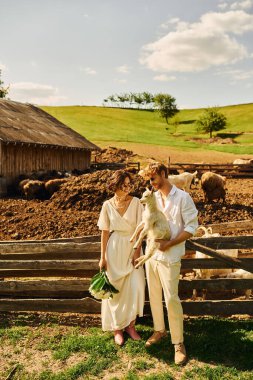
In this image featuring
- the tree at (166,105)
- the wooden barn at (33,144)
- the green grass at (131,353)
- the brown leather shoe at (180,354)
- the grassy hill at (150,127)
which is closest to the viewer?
the green grass at (131,353)

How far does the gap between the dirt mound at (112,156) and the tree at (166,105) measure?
4602cm

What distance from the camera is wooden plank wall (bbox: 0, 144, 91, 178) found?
2003 centimetres

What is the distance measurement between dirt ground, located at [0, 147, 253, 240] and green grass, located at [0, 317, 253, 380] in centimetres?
607

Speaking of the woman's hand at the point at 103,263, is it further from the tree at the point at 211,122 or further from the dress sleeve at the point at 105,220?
the tree at the point at 211,122

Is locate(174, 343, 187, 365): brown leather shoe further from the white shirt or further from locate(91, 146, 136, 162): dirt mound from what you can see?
locate(91, 146, 136, 162): dirt mound

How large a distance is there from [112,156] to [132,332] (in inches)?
1350

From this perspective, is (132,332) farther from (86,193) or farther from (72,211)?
(86,193)

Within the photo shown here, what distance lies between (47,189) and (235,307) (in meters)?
12.9

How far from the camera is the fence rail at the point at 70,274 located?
551 cm

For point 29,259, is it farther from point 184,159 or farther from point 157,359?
point 184,159

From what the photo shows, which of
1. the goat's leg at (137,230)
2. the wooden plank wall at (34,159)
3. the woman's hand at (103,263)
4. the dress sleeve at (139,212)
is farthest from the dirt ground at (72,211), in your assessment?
the goat's leg at (137,230)

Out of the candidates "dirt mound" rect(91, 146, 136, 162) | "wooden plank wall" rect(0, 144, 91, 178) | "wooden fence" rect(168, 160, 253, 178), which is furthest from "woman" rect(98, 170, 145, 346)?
"dirt mound" rect(91, 146, 136, 162)

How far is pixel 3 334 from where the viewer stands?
560 centimetres

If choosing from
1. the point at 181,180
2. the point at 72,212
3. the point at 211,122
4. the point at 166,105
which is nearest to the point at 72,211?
the point at 72,212
